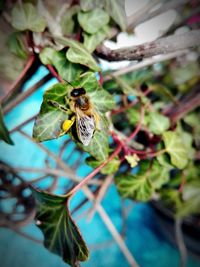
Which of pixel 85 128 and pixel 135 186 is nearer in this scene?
pixel 85 128

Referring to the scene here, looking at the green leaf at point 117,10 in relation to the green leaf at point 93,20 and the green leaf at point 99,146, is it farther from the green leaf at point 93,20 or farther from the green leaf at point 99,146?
the green leaf at point 99,146

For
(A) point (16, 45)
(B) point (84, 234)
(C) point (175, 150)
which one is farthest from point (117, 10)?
(B) point (84, 234)

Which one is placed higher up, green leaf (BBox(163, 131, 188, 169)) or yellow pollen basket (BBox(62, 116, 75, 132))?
yellow pollen basket (BBox(62, 116, 75, 132))

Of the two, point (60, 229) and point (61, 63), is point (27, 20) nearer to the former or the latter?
point (61, 63)

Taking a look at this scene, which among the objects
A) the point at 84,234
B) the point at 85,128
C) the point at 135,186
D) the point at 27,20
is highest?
the point at 27,20

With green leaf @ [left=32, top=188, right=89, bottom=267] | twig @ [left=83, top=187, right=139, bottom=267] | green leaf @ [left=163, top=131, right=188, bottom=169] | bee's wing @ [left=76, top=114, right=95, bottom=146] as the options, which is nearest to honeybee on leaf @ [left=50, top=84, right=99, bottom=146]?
bee's wing @ [left=76, top=114, right=95, bottom=146]

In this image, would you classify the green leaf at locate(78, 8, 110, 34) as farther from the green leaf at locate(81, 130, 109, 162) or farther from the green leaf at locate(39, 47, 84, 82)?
the green leaf at locate(81, 130, 109, 162)

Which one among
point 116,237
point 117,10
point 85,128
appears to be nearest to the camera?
point 85,128
